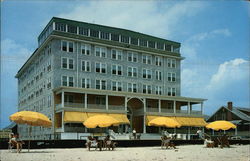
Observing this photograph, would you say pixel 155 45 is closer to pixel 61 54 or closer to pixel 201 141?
pixel 61 54

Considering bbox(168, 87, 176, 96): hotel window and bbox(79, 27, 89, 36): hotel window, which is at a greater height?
bbox(79, 27, 89, 36): hotel window

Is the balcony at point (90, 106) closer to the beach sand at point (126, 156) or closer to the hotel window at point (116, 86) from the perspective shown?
the hotel window at point (116, 86)

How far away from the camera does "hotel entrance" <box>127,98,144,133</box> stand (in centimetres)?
4791

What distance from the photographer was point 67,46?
43.2 m

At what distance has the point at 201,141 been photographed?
3584cm

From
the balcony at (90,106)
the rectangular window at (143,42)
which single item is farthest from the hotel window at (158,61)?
the balcony at (90,106)

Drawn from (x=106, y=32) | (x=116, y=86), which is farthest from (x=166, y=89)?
(x=106, y=32)

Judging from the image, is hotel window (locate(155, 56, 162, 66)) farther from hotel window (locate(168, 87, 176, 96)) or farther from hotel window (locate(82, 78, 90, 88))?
hotel window (locate(82, 78, 90, 88))

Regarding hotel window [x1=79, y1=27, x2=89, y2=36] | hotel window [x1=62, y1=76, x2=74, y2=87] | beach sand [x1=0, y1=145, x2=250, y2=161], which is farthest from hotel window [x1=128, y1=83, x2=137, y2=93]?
beach sand [x1=0, y1=145, x2=250, y2=161]

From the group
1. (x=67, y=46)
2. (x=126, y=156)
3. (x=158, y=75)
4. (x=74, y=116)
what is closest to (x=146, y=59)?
(x=158, y=75)

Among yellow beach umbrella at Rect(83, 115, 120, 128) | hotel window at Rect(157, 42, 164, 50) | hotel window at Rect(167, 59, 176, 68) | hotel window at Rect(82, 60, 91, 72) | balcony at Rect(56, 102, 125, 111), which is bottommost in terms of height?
yellow beach umbrella at Rect(83, 115, 120, 128)

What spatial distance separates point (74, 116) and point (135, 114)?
11.3 m

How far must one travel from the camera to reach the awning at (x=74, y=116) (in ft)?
126

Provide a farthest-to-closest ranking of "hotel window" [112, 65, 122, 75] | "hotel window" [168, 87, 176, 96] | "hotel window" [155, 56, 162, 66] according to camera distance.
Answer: "hotel window" [168, 87, 176, 96] → "hotel window" [155, 56, 162, 66] → "hotel window" [112, 65, 122, 75]
